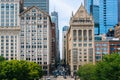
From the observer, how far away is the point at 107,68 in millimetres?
112312

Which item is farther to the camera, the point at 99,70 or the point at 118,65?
the point at 99,70

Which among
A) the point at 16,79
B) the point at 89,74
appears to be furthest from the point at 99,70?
the point at 89,74

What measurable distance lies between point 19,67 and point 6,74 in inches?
304

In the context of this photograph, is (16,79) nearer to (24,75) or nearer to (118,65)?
(24,75)

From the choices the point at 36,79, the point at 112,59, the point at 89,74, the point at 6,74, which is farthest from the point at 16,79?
the point at 89,74

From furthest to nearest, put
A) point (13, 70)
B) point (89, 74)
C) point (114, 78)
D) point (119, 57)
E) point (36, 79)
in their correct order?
point (89, 74) < point (36, 79) < point (13, 70) < point (119, 57) < point (114, 78)

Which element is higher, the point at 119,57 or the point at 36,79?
the point at 119,57

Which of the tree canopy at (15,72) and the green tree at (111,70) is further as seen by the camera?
the tree canopy at (15,72)

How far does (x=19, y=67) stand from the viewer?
5231 inches

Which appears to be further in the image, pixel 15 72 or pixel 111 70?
pixel 15 72

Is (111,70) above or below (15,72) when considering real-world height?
above

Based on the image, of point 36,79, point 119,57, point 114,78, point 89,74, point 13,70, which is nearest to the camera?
point 114,78

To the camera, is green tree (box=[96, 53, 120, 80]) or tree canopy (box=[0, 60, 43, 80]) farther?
tree canopy (box=[0, 60, 43, 80])

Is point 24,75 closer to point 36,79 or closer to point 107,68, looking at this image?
point 36,79
